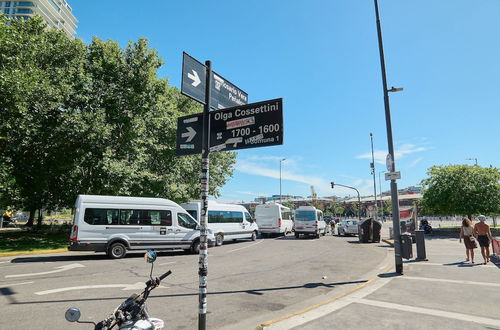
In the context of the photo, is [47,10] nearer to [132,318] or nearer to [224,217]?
[224,217]

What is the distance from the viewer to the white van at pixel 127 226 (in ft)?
41.4

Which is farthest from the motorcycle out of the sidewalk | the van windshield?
the van windshield

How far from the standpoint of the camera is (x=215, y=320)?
5.28m

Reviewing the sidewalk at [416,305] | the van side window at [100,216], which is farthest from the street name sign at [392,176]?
the van side window at [100,216]

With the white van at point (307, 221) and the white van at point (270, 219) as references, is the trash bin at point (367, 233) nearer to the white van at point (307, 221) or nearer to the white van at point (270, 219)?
the white van at point (307, 221)

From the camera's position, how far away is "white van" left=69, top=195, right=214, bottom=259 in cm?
1263

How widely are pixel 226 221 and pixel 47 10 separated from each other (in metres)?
114

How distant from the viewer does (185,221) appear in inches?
598

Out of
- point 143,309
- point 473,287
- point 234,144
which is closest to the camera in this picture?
point 143,309

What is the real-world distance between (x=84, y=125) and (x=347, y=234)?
24.4 meters

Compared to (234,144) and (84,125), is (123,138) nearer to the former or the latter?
(84,125)

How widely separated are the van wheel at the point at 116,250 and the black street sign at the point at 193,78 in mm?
11131

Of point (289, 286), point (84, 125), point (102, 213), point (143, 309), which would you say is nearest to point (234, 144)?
point (143, 309)

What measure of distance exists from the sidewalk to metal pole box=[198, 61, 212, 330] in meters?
1.41
